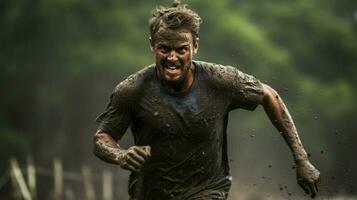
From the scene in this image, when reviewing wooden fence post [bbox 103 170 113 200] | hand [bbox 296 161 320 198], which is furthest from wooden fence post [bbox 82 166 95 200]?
hand [bbox 296 161 320 198]

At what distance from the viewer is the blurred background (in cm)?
3719

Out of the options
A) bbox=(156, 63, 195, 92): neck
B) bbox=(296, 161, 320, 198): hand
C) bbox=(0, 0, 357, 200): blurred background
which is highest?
bbox=(156, 63, 195, 92): neck

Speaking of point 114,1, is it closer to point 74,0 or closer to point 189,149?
point 74,0

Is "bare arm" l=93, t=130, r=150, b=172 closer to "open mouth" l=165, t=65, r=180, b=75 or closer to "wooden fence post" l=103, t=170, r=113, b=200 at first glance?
"open mouth" l=165, t=65, r=180, b=75

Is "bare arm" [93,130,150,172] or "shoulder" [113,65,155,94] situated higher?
"shoulder" [113,65,155,94]

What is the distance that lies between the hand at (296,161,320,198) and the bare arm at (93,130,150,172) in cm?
136

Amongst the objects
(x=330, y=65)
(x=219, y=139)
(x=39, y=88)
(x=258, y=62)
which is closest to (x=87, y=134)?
(x=39, y=88)

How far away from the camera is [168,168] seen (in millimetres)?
9172

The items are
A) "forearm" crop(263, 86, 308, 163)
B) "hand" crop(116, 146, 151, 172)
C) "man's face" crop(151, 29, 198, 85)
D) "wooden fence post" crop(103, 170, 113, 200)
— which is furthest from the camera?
"wooden fence post" crop(103, 170, 113, 200)

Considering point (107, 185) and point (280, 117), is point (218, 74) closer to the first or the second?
point (280, 117)

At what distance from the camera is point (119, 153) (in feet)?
28.7

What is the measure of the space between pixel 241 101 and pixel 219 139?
1.10 feet

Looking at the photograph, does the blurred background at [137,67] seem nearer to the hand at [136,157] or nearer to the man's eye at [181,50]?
the man's eye at [181,50]

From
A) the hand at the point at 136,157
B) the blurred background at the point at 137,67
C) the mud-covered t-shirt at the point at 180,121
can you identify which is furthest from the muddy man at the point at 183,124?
the blurred background at the point at 137,67
